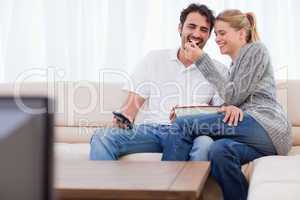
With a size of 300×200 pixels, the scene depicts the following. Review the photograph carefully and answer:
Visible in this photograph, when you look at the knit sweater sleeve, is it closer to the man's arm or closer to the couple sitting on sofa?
the couple sitting on sofa

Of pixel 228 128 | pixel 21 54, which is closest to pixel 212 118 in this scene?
pixel 228 128

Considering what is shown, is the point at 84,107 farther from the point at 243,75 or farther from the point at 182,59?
the point at 243,75

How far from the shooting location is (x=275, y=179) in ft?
6.28

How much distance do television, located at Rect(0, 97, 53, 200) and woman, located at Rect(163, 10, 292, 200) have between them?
1756 millimetres

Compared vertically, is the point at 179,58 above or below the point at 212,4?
below

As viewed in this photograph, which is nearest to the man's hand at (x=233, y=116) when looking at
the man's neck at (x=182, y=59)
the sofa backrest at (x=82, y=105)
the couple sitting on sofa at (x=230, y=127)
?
the couple sitting on sofa at (x=230, y=127)

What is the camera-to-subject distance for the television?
59cm

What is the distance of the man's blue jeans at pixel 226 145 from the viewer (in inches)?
89.8

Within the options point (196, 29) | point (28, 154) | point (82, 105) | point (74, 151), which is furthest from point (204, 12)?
point (28, 154)

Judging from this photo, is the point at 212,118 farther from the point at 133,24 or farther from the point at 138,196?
the point at 133,24

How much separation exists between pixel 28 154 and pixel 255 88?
1.99m

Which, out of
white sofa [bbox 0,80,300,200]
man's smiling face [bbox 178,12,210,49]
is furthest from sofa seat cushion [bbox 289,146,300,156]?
man's smiling face [bbox 178,12,210,49]

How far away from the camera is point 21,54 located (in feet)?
11.9

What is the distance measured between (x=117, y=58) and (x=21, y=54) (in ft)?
2.11
